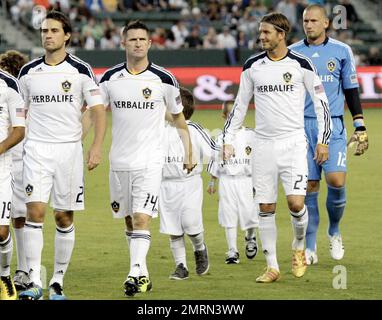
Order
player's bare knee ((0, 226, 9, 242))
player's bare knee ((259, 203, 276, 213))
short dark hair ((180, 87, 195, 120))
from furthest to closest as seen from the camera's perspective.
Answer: short dark hair ((180, 87, 195, 120))
player's bare knee ((259, 203, 276, 213))
player's bare knee ((0, 226, 9, 242))

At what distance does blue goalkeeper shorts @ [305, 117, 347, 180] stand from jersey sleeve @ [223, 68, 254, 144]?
1.11 meters

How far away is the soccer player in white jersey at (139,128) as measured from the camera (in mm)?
11156

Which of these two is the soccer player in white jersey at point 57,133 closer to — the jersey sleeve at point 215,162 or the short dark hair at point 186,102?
the short dark hair at point 186,102

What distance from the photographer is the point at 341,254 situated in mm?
13328

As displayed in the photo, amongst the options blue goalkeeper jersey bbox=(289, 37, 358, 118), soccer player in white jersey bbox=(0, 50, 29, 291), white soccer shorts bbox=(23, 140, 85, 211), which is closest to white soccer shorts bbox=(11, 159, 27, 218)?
soccer player in white jersey bbox=(0, 50, 29, 291)

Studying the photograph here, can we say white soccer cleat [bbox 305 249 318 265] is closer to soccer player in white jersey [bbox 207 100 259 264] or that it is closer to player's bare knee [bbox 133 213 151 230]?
soccer player in white jersey [bbox 207 100 259 264]

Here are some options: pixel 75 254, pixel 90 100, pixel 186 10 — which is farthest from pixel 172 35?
pixel 90 100

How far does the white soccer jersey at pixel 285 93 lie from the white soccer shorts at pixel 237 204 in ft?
5.34

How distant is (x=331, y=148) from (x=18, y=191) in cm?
356

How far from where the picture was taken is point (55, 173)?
10820 mm

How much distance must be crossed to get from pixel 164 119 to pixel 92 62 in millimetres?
24396

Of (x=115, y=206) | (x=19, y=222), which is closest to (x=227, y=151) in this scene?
(x=115, y=206)

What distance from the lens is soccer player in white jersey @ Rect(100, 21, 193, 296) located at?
36.6ft

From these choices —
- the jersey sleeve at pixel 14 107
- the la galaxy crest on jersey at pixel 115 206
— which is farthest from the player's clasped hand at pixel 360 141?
the jersey sleeve at pixel 14 107
